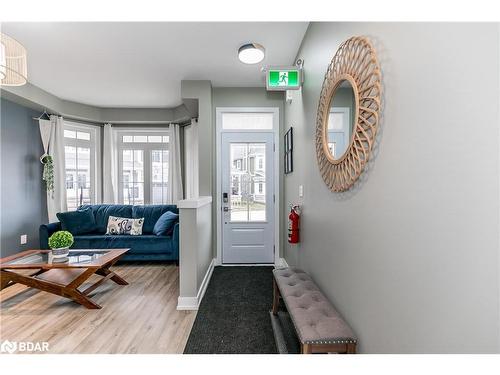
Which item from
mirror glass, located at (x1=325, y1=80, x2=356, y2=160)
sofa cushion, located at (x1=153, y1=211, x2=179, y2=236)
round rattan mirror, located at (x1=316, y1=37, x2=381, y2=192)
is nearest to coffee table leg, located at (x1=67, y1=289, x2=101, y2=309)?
sofa cushion, located at (x1=153, y1=211, x2=179, y2=236)

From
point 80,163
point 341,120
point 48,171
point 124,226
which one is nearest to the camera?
point 341,120

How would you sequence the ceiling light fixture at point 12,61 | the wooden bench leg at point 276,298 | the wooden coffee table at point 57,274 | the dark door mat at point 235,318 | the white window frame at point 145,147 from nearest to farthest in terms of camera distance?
the ceiling light fixture at point 12,61 → the dark door mat at point 235,318 → the wooden bench leg at point 276,298 → the wooden coffee table at point 57,274 → the white window frame at point 145,147

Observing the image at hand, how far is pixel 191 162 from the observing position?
4.68 metres

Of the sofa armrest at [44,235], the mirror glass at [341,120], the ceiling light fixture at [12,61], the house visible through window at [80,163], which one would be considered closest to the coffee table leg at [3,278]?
the sofa armrest at [44,235]

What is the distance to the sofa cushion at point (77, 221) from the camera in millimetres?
3648

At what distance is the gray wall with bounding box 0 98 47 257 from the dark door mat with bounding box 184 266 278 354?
125 inches

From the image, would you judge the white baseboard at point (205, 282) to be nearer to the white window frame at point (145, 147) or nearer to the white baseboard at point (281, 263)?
the white baseboard at point (281, 263)

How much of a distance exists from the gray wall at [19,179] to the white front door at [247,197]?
10.3ft

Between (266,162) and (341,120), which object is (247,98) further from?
(341,120)

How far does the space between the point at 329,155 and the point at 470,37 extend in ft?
3.17

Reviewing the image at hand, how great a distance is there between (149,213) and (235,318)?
2.59 m
